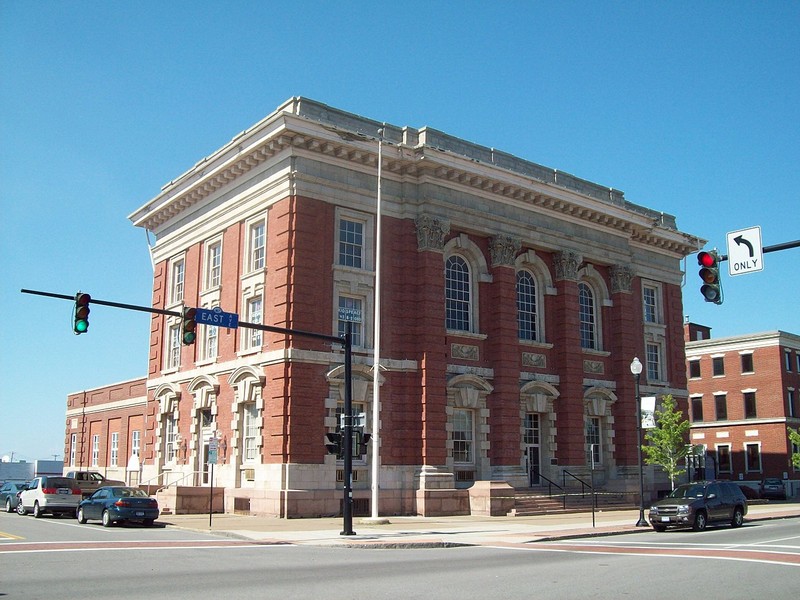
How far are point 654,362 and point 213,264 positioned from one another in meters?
26.0

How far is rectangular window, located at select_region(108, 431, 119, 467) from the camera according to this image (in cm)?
5055

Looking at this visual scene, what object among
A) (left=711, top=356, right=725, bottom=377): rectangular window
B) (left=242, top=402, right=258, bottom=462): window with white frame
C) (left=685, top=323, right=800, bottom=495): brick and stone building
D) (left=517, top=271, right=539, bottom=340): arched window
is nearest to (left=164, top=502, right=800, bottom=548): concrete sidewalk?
(left=242, top=402, right=258, bottom=462): window with white frame

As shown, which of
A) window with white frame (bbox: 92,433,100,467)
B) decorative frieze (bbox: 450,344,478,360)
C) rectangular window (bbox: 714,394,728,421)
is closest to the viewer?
decorative frieze (bbox: 450,344,478,360)

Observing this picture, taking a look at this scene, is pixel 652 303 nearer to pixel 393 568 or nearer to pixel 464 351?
pixel 464 351

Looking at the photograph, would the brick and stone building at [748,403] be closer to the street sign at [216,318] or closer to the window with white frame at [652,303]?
the window with white frame at [652,303]

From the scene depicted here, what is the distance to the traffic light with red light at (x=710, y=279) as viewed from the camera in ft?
57.5

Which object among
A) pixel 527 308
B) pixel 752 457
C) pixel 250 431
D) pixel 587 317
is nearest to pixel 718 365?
pixel 752 457

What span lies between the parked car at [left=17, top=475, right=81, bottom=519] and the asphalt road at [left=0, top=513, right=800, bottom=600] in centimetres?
927

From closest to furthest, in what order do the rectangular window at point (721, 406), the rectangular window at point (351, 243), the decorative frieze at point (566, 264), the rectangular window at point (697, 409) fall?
the rectangular window at point (351, 243), the decorative frieze at point (566, 264), the rectangular window at point (721, 406), the rectangular window at point (697, 409)

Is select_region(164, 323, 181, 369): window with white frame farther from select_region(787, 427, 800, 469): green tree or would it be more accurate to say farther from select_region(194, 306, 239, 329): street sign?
select_region(787, 427, 800, 469): green tree

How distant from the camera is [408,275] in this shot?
121 ft

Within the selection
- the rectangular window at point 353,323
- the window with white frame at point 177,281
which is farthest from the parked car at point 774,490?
the window with white frame at point 177,281

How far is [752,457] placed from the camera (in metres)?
67.1

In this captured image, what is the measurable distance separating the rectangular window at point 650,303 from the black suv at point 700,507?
19.8 m
